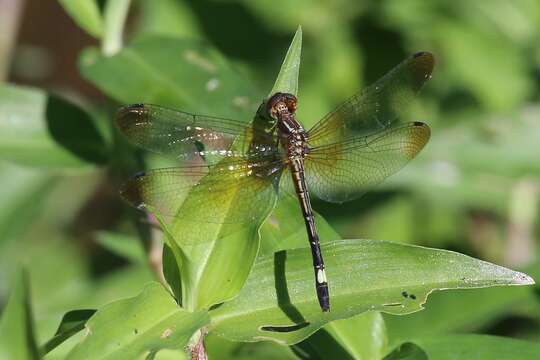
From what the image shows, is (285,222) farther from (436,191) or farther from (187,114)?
(436,191)

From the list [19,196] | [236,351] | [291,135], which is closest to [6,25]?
[19,196]

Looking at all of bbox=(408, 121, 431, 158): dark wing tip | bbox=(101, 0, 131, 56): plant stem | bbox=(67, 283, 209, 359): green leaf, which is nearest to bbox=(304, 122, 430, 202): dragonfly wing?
bbox=(408, 121, 431, 158): dark wing tip

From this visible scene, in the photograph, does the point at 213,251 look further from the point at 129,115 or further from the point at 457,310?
the point at 457,310

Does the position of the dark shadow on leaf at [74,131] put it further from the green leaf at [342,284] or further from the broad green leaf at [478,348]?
the broad green leaf at [478,348]

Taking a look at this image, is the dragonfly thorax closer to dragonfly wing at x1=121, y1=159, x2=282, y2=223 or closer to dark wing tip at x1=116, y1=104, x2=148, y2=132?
dragonfly wing at x1=121, y1=159, x2=282, y2=223

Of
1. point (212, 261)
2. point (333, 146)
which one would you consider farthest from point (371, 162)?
point (212, 261)
